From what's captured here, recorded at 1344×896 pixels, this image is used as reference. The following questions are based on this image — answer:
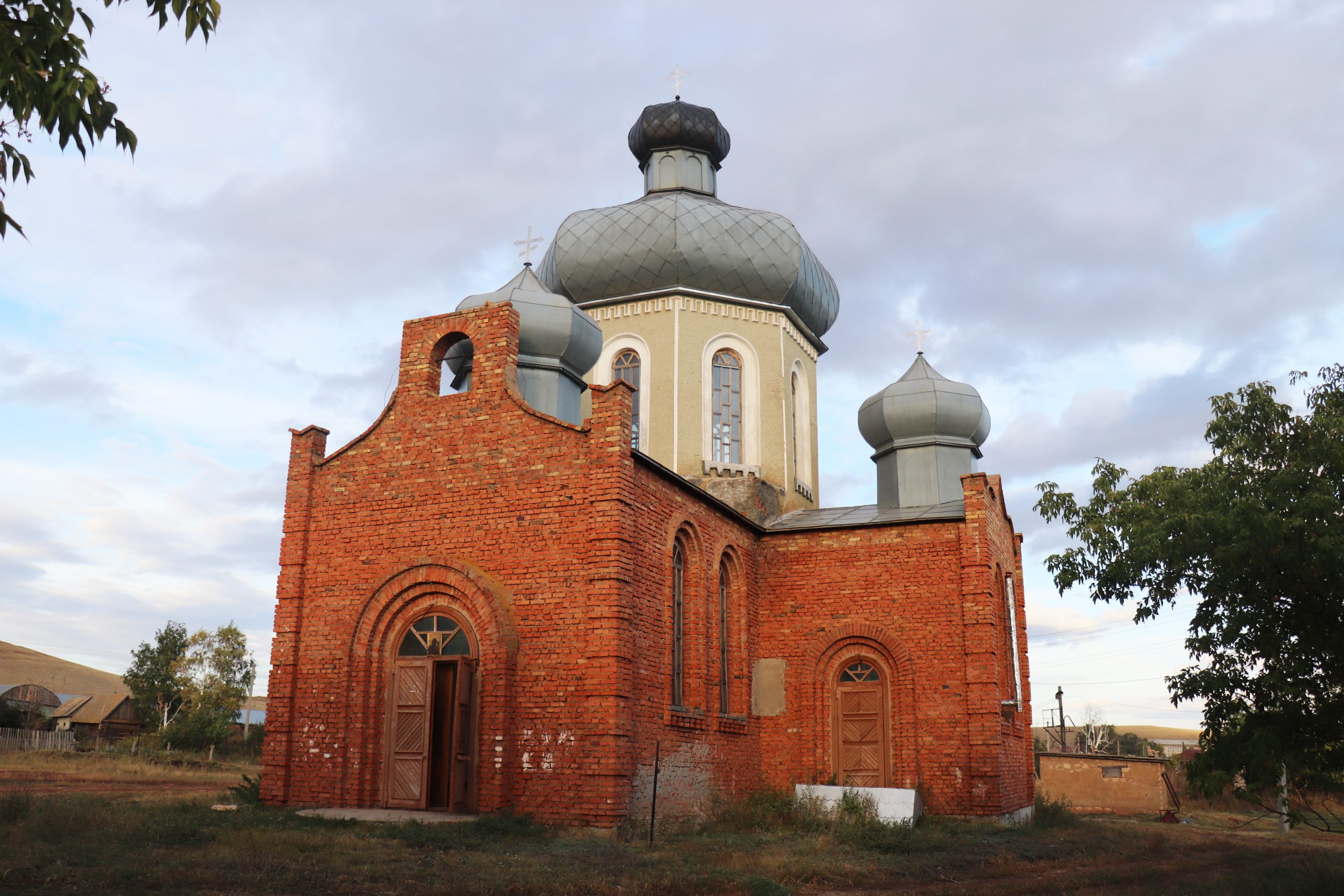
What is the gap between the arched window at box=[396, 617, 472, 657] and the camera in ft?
45.8

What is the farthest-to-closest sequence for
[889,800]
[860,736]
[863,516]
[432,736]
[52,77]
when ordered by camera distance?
1. [863,516]
2. [860,736]
3. [889,800]
4. [432,736]
5. [52,77]

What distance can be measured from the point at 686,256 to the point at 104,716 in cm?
3563

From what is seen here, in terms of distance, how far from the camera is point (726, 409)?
20.8 meters

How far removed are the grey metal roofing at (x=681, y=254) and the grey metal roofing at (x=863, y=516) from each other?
4375mm

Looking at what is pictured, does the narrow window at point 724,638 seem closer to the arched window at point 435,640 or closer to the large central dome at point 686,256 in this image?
the arched window at point 435,640

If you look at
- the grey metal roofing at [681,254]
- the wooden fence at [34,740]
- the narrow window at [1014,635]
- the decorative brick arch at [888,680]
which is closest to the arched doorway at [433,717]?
the decorative brick arch at [888,680]

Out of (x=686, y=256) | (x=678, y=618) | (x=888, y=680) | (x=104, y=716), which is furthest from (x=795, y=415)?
(x=104, y=716)

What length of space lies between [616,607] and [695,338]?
28.5 ft

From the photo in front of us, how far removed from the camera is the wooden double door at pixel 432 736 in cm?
1334

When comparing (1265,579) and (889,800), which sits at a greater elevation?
(1265,579)

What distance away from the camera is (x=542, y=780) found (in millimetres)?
12844

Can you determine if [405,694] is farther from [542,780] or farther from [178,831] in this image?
[178,831]

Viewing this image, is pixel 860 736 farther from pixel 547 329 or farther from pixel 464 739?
pixel 547 329

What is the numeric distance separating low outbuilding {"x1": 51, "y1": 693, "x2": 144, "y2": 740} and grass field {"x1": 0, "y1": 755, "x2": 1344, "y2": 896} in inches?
1219
